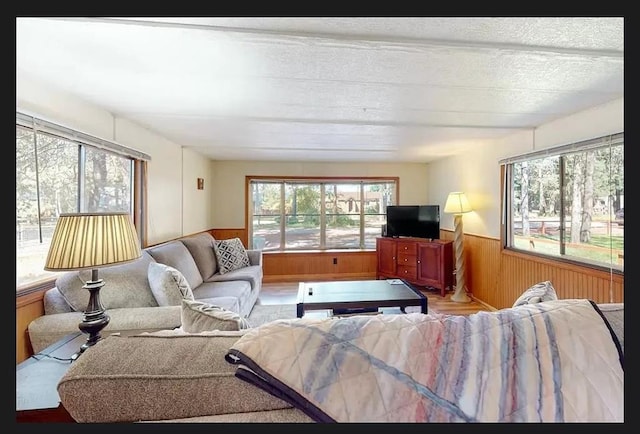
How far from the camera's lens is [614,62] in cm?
160

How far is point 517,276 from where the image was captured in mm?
3197

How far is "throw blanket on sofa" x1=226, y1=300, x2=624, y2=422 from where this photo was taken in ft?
2.30

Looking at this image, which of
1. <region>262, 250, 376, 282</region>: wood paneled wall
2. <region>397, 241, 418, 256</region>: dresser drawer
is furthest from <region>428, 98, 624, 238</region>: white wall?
<region>262, 250, 376, 282</region>: wood paneled wall

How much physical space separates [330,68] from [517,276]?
3.07 metres

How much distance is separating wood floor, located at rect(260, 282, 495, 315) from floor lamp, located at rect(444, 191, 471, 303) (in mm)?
124

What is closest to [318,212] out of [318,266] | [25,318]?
[318,266]

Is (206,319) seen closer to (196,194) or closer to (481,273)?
(196,194)

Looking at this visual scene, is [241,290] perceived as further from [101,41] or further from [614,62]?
[614,62]

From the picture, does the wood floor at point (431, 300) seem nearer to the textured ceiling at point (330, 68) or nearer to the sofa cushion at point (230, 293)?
the sofa cushion at point (230, 293)

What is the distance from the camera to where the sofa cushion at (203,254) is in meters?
3.27

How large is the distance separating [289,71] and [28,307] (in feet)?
6.98

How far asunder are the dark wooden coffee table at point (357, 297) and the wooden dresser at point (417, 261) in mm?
1320

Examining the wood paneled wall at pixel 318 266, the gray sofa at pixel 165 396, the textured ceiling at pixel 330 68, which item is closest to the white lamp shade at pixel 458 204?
the textured ceiling at pixel 330 68

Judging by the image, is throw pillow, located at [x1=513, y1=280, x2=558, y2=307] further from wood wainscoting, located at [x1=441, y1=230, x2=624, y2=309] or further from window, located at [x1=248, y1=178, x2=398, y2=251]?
window, located at [x1=248, y1=178, x2=398, y2=251]
